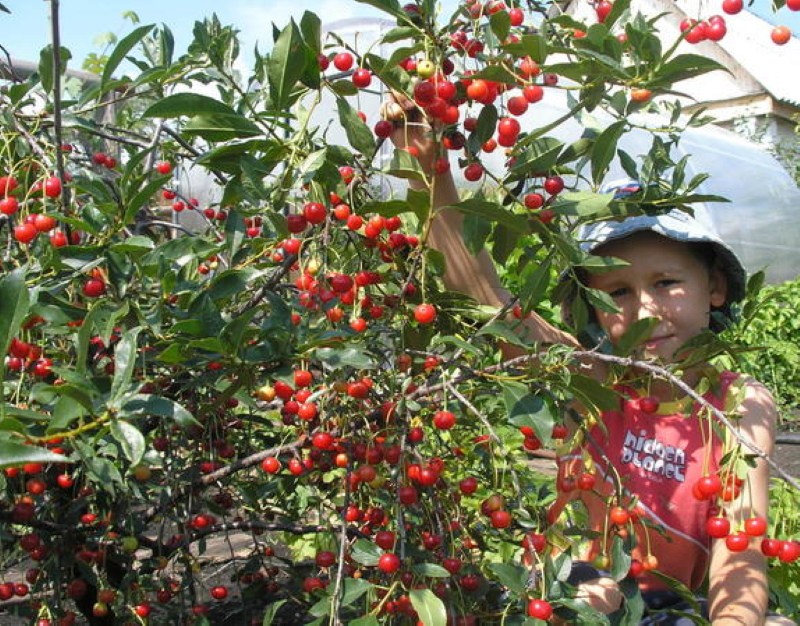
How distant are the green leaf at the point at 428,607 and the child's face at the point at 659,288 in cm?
78

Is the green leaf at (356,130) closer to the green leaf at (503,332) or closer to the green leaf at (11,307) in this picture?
the green leaf at (503,332)

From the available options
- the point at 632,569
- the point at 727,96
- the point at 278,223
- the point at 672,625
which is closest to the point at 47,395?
the point at 278,223

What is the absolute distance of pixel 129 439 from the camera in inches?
33.2

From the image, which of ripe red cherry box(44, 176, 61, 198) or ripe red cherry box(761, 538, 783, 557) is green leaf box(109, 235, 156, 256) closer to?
ripe red cherry box(44, 176, 61, 198)

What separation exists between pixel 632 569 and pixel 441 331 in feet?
1.49

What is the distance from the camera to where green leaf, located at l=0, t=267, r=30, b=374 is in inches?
28.0

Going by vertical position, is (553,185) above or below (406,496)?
above

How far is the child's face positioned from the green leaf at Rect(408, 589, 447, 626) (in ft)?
2.57

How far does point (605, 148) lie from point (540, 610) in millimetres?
593

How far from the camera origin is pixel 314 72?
106 cm

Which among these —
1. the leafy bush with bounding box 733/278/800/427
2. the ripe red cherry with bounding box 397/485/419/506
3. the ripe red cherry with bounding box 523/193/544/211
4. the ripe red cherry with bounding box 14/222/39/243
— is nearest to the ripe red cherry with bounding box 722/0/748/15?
the ripe red cherry with bounding box 523/193/544/211

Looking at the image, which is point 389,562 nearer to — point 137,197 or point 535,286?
point 535,286

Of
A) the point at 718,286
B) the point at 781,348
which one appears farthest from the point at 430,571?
the point at 781,348

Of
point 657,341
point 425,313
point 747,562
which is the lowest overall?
point 747,562
